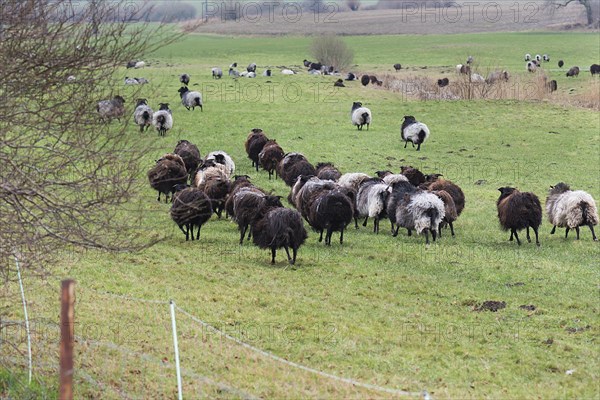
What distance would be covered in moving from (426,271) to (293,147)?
15.8 m

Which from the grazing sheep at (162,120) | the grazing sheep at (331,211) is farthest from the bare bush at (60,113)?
the grazing sheep at (162,120)

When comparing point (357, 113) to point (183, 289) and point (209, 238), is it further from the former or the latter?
point (183, 289)

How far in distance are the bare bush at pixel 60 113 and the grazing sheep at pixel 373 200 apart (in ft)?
37.6

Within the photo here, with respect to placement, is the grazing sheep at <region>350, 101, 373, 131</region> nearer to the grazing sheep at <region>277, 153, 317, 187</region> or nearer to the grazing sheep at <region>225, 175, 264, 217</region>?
the grazing sheep at <region>277, 153, 317, 187</region>

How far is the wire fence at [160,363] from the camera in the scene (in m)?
9.65

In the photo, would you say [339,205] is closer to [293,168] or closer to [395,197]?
[395,197]

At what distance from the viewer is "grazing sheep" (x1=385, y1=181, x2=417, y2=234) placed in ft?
64.1

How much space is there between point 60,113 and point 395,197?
12167 millimetres

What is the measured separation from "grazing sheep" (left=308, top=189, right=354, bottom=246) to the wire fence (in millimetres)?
6553

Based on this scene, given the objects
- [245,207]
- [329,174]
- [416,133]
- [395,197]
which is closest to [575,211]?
[395,197]

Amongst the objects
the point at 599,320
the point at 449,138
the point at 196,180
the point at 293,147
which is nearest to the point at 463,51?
the point at 449,138

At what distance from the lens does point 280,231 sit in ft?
53.5

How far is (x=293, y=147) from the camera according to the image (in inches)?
1244

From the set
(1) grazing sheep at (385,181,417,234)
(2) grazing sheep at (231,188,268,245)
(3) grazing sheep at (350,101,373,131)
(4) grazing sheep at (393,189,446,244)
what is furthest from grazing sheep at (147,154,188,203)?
(3) grazing sheep at (350,101,373,131)
